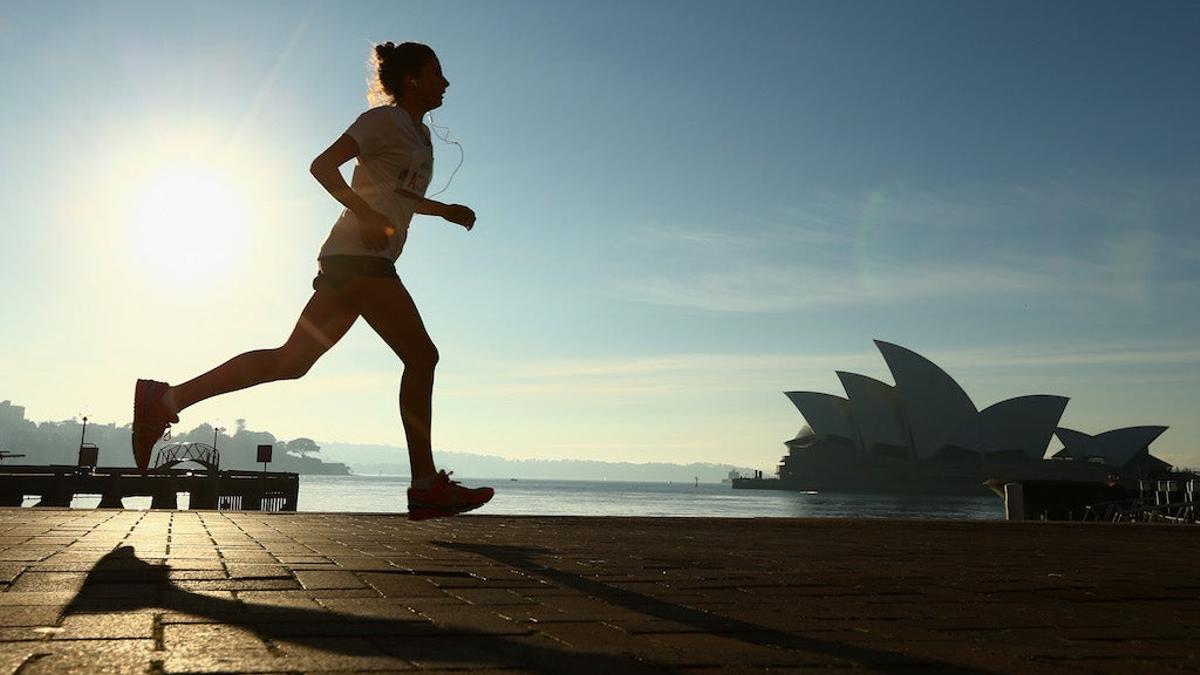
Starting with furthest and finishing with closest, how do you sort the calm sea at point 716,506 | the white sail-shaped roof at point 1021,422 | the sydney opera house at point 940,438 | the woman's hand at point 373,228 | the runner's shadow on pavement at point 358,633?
the white sail-shaped roof at point 1021,422 → the sydney opera house at point 940,438 → the calm sea at point 716,506 → the woman's hand at point 373,228 → the runner's shadow on pavement at point 358,633

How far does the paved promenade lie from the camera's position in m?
1.46

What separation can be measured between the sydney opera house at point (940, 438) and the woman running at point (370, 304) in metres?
62.8

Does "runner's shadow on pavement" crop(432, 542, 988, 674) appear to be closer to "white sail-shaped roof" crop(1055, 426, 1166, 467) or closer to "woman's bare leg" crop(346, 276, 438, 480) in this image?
"woman's bare leg" crop(346, 276, 438, 480)

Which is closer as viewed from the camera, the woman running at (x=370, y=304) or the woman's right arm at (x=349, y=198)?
the woman's right arm at (x=349, y=198)

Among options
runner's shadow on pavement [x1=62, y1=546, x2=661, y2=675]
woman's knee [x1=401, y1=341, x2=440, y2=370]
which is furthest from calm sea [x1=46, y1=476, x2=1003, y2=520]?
runner's shadow on pavement [x1=62, y1=546, x2=661, y2=675]

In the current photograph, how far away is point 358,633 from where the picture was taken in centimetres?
162

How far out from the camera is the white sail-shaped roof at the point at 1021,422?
246 ft

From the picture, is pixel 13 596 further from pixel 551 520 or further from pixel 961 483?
pixel 961 483

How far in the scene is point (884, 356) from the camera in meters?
63.4

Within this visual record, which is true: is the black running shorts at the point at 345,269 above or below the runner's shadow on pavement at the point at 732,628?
above

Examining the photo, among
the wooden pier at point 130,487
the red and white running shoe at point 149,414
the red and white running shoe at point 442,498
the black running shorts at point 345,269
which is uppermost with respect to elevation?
the black running shorts at point 345,269

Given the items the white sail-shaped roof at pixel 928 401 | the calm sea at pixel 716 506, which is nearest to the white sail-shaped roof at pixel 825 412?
the calm sea at pixel 716 506

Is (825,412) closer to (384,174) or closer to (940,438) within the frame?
(940,438)

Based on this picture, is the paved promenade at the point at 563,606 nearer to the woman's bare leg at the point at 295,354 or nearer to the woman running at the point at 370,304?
the woman running at the point at 370,304
